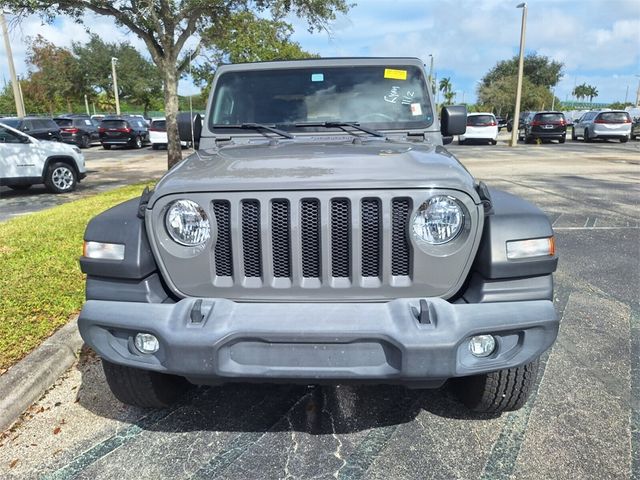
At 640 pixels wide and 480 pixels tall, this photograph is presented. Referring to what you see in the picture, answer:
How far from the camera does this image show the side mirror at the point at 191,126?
3.84m

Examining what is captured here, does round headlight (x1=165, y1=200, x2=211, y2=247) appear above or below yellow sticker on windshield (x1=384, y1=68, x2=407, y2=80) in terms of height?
below

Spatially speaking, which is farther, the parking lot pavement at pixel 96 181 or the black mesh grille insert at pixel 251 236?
the parking lot pavement at pixel 96 181

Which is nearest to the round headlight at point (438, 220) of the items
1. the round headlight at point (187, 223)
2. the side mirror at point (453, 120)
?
the round headlight at point (187, 223)

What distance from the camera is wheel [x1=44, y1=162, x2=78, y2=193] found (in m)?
10.8

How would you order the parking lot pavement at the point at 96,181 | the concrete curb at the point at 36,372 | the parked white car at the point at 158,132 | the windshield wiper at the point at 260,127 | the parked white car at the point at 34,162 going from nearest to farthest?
the concrete curb at the point at 36,372 < the windshield wiper at the point at 260,127 < the parking lot pavement at the point at 96,181 < the parked white car at the point at 34,162 < the parked white car at the point at 158,132

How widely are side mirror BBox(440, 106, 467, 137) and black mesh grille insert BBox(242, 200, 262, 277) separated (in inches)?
84.5

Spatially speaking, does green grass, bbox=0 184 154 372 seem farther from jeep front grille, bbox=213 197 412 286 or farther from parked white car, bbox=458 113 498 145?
parked white car, bbox=458 113 498 145

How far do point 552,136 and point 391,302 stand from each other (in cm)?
2690

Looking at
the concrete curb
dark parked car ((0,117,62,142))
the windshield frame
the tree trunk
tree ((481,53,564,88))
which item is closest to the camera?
the concrete curb

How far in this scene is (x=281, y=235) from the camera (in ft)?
7.45

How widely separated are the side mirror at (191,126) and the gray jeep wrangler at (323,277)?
1.43 metres

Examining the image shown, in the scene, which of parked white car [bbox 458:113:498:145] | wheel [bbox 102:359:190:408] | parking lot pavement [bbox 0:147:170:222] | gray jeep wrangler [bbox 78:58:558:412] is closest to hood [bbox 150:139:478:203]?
gray jeep wrangler [bbox 78:58:558:412]

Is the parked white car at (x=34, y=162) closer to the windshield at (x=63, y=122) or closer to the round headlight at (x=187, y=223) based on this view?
the round headlight at (x=187, y=223)

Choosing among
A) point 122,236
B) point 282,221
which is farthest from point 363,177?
point 122,236
